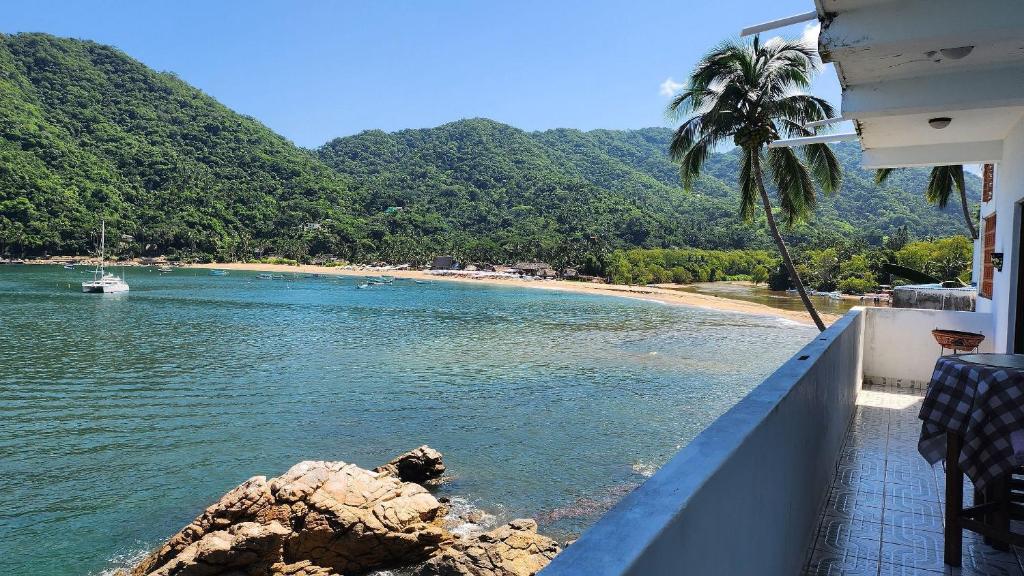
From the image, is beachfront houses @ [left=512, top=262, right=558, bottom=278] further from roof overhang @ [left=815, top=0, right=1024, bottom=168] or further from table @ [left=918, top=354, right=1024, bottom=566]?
table @ [left=918, top=354, right=1024, bottom=566]

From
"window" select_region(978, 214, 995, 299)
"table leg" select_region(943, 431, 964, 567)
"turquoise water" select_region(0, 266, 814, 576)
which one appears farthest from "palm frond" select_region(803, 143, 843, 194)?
"table leg" select_region(943, 431, 964, 567)

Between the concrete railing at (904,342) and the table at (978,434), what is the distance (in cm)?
426

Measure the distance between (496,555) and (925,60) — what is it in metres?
5.07

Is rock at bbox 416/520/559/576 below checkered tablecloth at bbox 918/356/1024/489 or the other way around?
below

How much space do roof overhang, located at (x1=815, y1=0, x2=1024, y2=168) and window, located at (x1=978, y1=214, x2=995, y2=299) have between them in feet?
6.52

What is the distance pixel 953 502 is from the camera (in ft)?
9.50

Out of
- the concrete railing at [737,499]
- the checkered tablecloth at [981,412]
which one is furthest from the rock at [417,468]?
the checkered tablecloth at [981,412]

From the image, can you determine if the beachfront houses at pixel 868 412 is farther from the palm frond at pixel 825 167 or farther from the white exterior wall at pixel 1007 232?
the palm frond at pixel 825 167

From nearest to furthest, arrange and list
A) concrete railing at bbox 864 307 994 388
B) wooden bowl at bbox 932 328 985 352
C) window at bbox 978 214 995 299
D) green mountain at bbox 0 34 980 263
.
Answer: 1. wooden bowl at bbox 932 328 985 352
2. concrete railing at bbox 864 307 994 388
3. window at bbox 978 214 995 299
4. green mountain at bbox 0 34 980 263

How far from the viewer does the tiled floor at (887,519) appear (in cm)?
297

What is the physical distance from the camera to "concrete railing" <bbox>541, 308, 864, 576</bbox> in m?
1.11

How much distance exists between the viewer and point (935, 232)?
8669cm

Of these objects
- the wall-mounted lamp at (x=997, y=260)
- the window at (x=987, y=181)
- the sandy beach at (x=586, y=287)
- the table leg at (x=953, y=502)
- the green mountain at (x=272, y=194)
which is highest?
the green mountain at (x=272, y=194)

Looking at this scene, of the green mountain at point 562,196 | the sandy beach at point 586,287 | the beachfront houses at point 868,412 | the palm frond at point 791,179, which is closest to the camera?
the beachfront houses at point 868,412
